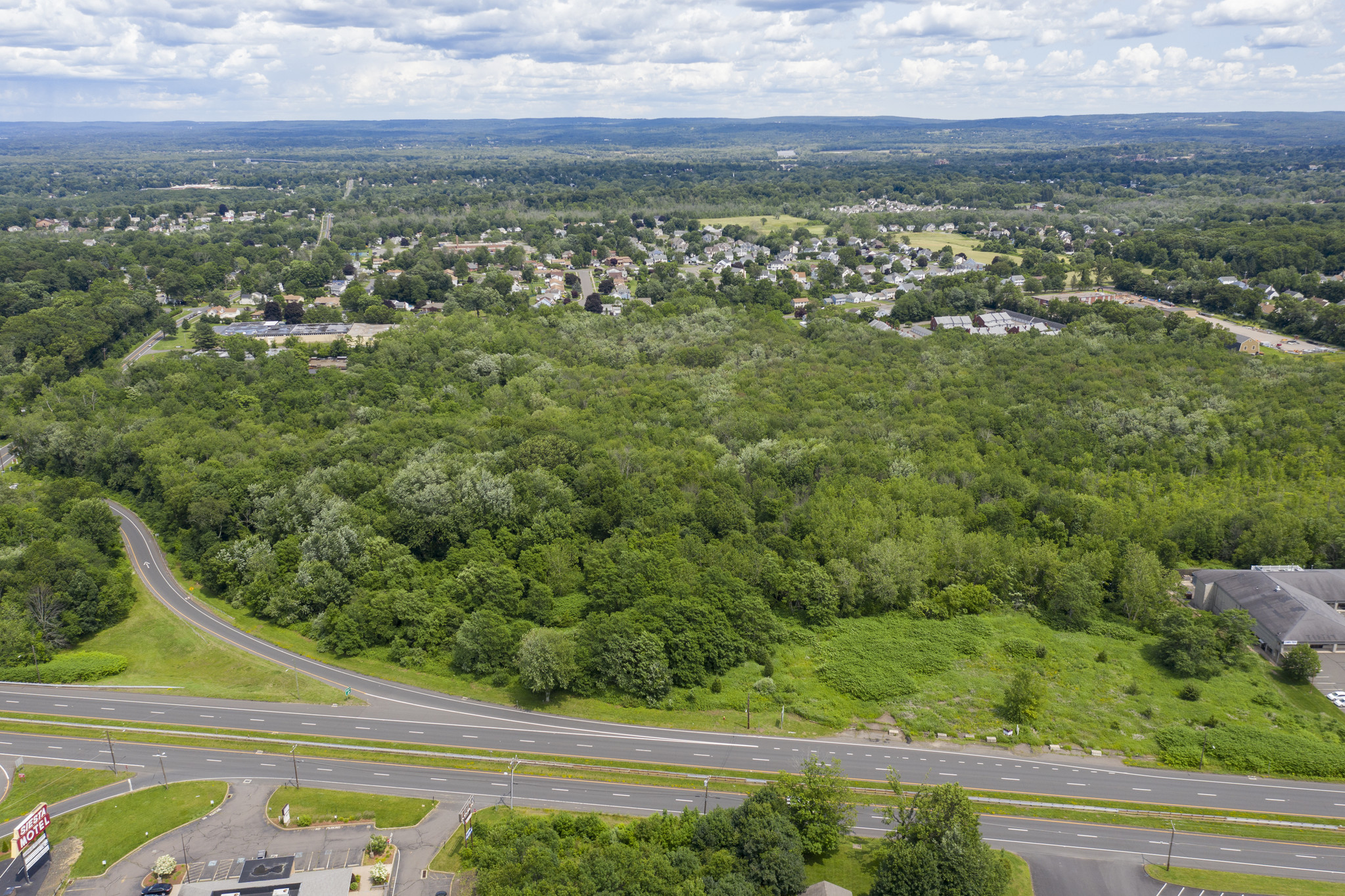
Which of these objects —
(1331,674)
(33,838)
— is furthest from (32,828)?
(1331,674)

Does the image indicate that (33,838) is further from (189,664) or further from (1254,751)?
(1254,751)

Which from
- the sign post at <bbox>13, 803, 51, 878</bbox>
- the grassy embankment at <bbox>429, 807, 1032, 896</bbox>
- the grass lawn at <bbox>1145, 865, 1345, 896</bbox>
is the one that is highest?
the sign post at <bbox>13, 803, 51, 878</bbox>

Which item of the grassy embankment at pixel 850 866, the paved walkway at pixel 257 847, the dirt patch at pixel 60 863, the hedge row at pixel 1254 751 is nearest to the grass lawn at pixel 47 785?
the dirt patch at pixel 60 863

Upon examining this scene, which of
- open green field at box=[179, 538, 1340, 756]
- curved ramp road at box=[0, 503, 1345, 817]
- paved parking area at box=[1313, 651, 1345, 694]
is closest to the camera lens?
curved ramp road at box=[0, 503, 1345, 817]

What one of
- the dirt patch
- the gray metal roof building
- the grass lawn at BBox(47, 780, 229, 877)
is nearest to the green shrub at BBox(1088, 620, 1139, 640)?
the gray metal roof building

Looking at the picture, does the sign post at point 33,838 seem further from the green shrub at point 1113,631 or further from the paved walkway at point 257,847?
the green shrub at point 1113,631

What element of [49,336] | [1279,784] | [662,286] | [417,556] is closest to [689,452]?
[417,556]

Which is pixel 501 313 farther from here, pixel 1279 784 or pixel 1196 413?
pixel 1279 784

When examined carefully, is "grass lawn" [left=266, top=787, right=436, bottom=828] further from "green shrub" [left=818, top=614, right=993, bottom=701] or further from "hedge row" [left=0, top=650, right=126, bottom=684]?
"green shrub" [left=818, top=614, right=993, bottom=701]
